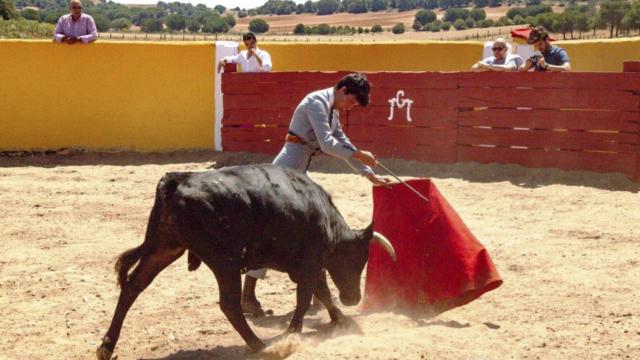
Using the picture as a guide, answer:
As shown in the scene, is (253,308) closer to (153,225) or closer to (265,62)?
(153,225)

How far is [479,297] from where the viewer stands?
5.94 metres

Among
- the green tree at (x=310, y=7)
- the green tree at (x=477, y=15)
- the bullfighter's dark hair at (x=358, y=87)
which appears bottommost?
the bullfighter's dark hair at (x=358, y=87)

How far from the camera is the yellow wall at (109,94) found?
1312 cm

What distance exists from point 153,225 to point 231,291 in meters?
Result: 0.53

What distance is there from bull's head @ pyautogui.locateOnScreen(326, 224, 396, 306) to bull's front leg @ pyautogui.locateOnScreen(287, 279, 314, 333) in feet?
1.15

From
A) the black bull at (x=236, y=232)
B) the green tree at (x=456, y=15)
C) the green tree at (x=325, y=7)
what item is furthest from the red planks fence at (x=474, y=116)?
the green tree at (x=325, y=7)

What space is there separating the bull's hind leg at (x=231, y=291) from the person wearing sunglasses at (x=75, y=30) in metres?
8.97

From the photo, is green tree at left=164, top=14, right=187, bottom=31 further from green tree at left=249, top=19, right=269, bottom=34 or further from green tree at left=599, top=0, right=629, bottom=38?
green tree at left=599, top=0, right=629, bottom=38

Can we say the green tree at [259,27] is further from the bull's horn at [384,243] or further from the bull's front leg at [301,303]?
the bull's front leg at [301,303]

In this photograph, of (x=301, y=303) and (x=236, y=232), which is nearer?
(x=236, y=232)

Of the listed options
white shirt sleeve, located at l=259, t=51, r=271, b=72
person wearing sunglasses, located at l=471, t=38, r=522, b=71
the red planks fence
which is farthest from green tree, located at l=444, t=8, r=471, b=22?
person wearing sunglasses, located at l=471, t=38, r=522, b=71

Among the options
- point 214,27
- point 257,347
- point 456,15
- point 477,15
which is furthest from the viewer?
point 456,15

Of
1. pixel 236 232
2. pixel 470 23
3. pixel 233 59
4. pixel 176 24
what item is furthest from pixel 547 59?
pixel 470 23

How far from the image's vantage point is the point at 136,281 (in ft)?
16.5
